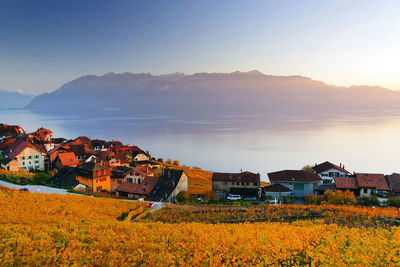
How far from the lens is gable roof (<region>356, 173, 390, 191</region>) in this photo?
1441 inches

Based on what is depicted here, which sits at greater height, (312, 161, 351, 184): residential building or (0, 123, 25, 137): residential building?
(0, 123, 25, 137): residential building

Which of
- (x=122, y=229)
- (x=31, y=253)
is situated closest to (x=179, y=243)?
(x=122, y=229)

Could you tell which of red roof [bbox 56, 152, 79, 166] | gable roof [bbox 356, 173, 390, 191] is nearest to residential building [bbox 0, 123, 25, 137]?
red roof [bbox 56, 152, 79, 166]

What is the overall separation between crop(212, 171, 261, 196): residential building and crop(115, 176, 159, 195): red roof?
10.8 meters

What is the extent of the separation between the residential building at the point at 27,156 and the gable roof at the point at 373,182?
58944 mm

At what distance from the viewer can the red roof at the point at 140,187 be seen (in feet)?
132

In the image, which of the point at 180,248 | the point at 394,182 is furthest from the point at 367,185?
the point at 180,248

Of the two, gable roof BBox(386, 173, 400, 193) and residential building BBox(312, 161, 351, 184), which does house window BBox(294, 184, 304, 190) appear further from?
gable roof BBox(386, 173, 400, 193)

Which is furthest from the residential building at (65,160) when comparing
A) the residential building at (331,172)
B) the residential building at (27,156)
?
the residential building at (331,172)

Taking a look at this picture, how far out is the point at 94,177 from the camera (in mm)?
40188

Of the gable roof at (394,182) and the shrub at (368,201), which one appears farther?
the gable roof at (394,182)

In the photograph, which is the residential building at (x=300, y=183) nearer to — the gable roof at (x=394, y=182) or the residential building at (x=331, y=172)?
the residential building at (x=331, y=172)

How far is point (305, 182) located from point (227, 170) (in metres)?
37.7

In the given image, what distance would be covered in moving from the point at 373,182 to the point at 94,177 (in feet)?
142
